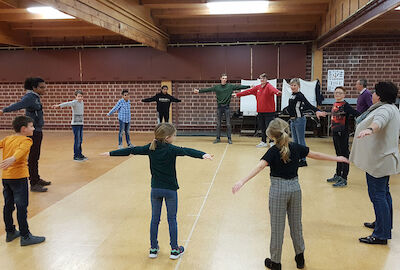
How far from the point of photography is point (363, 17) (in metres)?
5.95

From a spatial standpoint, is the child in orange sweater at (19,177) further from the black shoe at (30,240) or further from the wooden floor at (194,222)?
the wooden floor at (194,222)

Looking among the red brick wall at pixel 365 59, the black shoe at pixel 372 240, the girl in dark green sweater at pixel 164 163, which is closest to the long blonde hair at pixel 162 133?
the girl in dark green sweater at pixel 164 163

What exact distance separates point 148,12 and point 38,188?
4.79m

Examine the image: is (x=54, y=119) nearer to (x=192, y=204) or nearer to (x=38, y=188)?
(x=38, y=188)

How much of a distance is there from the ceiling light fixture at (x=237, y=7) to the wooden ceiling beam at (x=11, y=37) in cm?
555

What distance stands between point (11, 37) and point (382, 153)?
32.8 feet

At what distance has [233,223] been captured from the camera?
3746 mm

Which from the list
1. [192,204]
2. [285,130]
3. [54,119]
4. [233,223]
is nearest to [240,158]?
[192,204]

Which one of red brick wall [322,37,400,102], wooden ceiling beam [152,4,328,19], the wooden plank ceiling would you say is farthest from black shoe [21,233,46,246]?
red brick wall [322,37,400,102]

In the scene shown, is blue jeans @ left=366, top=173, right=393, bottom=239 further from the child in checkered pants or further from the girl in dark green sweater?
the girl in dark green sweater

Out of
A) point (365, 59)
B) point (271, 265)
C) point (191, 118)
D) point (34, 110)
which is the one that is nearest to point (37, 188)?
point (34, 110)

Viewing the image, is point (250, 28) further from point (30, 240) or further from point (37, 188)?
point (30, 240)

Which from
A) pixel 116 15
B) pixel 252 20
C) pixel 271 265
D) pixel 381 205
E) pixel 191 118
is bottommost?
pixel 271 265

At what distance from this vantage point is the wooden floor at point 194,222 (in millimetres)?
2957
